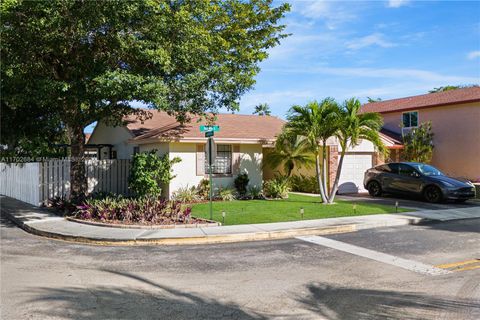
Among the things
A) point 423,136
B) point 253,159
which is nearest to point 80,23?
point 253,159

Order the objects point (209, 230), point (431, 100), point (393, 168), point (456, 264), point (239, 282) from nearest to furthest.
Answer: point (239, 282), point (456, 264), point (209, 230), point (393, 168), point (431, 100)

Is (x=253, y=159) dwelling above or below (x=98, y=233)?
above

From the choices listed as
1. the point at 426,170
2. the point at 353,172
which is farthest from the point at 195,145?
the point at 426,170

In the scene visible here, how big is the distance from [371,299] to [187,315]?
261cm

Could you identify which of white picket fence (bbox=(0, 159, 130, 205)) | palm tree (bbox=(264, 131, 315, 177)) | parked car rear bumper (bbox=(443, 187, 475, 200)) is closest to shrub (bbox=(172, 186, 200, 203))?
white picket fence (bbox=(0, 159, 130, 205))

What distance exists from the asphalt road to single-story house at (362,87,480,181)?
15.6m

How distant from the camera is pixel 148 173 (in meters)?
16.4

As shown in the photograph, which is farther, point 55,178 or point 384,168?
point 384,168

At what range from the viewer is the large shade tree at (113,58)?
1101cm

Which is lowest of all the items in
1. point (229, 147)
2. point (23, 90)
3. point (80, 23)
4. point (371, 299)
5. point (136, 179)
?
point (371, 299)

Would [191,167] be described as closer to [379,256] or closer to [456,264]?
[379,256]

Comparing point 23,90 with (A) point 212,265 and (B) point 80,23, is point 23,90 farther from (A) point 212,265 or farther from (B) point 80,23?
(A) point 212,265

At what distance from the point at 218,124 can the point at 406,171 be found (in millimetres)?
8889

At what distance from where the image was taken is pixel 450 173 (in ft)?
82.3
